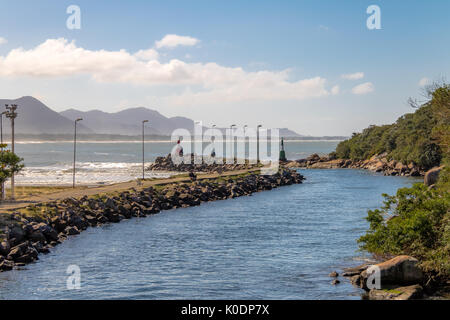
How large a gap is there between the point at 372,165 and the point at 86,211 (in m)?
84.2

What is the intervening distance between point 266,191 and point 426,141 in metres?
32.5

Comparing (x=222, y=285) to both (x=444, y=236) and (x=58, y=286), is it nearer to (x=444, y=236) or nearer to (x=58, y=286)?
(x=58, y=286)

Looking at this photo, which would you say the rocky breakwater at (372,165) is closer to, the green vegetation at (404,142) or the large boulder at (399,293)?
the green vegetation at (404,142)

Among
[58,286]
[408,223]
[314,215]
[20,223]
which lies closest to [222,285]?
[58,286]

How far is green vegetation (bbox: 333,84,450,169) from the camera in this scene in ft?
306

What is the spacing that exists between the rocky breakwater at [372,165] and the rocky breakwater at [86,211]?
31.2m

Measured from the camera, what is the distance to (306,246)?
117 feet

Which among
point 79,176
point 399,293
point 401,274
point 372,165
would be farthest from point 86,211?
point 372,165

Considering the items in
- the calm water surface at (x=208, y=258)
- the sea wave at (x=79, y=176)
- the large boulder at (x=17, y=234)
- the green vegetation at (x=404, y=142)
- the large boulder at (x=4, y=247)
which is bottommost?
the calm water surface at (x=208, y=258)

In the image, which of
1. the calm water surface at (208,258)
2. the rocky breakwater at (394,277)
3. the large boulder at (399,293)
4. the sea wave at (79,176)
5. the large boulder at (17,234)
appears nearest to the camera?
the large boulder at (399,293)

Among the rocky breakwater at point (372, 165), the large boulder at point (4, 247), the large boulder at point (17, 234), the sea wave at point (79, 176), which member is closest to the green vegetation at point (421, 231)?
the large boulder at point (4, 247)

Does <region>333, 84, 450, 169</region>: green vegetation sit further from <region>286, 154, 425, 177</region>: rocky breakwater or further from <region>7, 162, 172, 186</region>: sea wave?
<region>7, 162, 172, 186</region>: sea wave

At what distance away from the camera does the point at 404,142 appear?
105312 millimetres

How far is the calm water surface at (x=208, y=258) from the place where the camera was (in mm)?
25203
